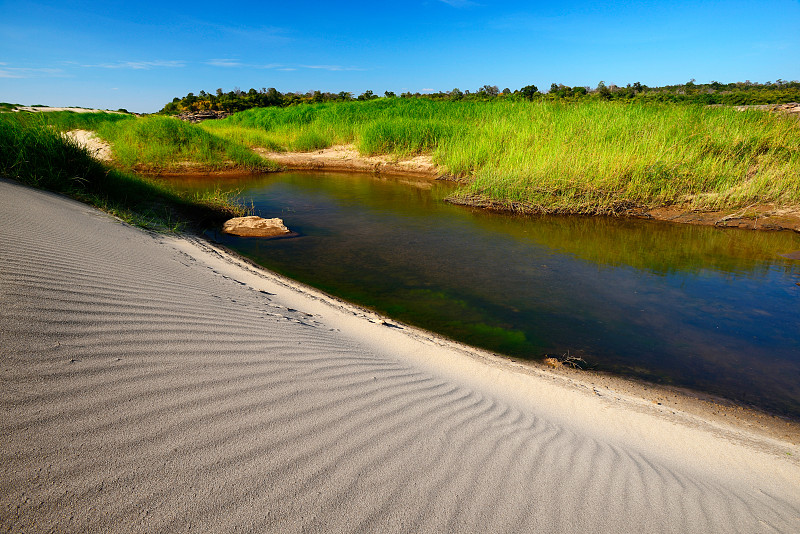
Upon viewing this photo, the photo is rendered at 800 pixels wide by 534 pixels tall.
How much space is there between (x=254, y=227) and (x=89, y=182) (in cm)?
296

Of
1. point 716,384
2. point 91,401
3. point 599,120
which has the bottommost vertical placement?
point 716,384

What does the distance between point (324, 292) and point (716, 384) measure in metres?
4.20

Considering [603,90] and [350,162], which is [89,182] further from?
[603,90]

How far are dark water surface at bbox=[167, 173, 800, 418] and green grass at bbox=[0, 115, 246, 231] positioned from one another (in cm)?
123

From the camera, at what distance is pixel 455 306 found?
16.4 ft

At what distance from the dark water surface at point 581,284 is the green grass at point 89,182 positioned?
48.4 inches

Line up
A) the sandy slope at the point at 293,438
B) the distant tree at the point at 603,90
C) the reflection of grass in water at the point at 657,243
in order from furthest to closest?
the distant tree at the point at 603,90
the reflection of grass in water at the point at 657,243
the sandy slope at the point at 293,438

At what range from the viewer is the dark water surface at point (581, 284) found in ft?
13.1

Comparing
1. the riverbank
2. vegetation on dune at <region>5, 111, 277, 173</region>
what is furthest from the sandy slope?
vegetation on dune at <region>5, 111, 277, 173</region>

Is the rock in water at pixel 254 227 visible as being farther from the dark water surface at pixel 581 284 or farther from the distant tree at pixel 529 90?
the distant tree at pixel 529 90

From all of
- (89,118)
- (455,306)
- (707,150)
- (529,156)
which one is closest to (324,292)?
(455,306)

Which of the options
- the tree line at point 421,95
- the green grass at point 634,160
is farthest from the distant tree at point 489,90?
the green grass at point 634,160

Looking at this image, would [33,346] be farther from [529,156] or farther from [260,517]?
[529,156]

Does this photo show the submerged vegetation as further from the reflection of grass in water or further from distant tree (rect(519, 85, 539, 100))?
distant tree (rect(519, 85, 539, 100))
